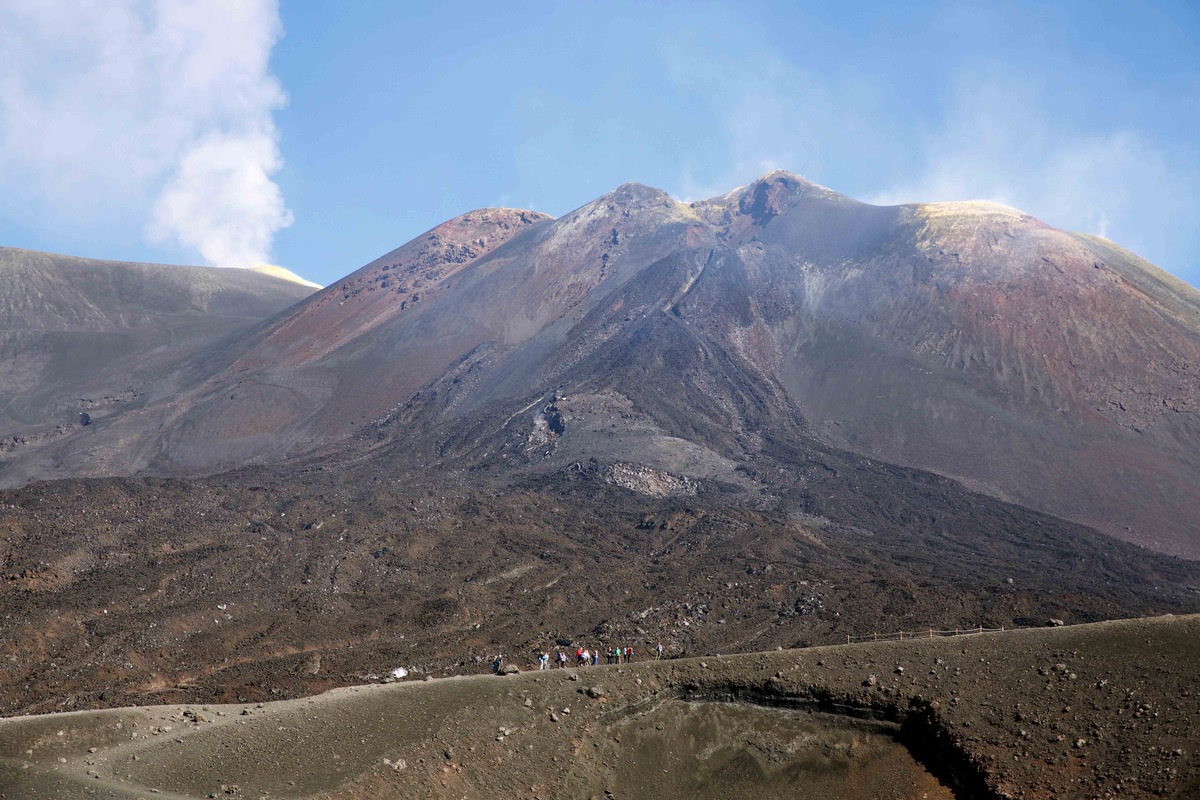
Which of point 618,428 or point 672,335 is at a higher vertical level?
point 672,335

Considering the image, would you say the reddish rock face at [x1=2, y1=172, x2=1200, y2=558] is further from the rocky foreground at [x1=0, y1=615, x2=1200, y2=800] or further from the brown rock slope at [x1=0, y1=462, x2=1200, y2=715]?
the rocky foreground at [x1=0, y1=615, x2=1200, y2=800]

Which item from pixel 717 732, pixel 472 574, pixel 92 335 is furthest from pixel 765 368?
pixel 92 335

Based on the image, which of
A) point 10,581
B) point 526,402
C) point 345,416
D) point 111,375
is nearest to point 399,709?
point 10,581

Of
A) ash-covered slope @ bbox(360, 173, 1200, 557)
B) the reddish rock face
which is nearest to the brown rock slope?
ash-covered slope @ bbox(360, 173, 1200, 557)

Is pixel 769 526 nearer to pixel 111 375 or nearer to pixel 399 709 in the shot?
pixel 399 709

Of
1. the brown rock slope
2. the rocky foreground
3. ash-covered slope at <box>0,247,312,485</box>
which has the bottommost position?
the rocky foreground

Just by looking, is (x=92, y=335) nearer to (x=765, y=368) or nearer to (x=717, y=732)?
(x=765, y=368)

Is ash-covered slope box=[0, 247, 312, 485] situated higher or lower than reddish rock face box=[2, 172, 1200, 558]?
higher
